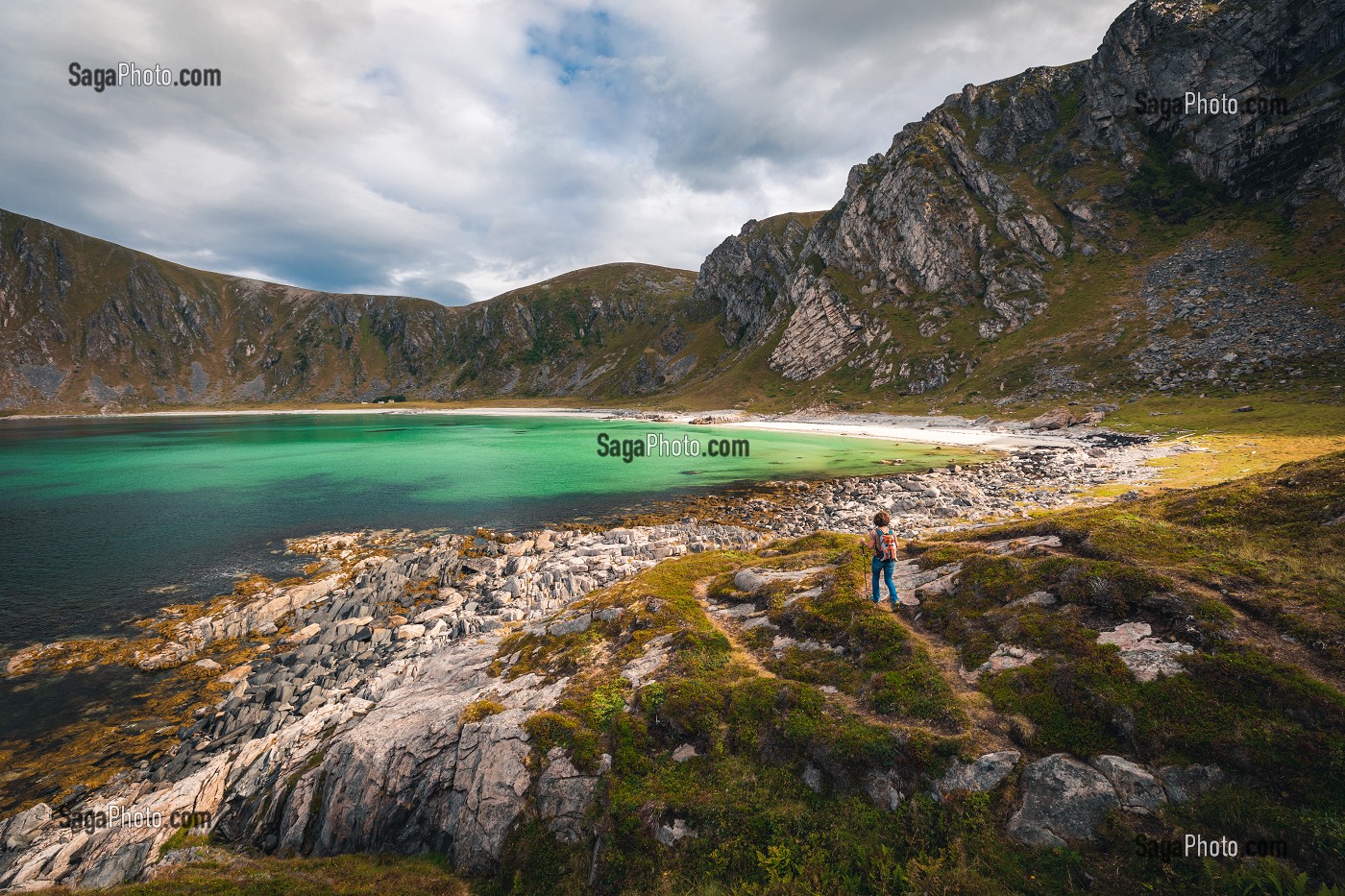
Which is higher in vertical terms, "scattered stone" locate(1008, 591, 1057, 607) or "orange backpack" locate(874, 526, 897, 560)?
"orange backpack" locate(874, 526, 897, 560)

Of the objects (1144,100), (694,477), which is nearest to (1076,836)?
(694,477)

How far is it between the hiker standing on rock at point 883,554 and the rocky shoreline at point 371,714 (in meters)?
7.86

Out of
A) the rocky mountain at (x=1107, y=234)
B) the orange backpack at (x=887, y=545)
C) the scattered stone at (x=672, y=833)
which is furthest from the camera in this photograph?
the rocky mountain at (x=1107, y=234)

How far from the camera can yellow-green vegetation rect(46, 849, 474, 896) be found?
8.38 m

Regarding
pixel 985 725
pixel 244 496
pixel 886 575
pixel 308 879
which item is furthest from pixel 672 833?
pixel 244 496

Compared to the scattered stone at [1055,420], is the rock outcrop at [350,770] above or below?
below

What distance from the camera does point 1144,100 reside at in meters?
137

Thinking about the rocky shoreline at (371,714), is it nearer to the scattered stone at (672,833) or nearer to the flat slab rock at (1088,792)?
the scattered stone at (672,833)

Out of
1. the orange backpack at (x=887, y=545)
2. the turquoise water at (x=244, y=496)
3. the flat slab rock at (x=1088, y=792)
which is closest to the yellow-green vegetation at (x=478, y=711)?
the orange backpack at (x=887, y=545)

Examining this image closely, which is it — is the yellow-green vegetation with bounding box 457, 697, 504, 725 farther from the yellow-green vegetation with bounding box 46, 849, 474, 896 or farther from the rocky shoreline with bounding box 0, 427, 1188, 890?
the yellow-green vegetation with bounding box 46, 849, 474, 896

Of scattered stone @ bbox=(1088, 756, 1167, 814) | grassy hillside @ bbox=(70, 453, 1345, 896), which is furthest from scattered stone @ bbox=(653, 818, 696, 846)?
scattered stone @ bbox=(1088, 756, 1167, 814)

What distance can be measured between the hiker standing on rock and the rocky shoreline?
786cm

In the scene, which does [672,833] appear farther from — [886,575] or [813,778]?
[886,575]

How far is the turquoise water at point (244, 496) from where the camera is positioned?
26859mm
